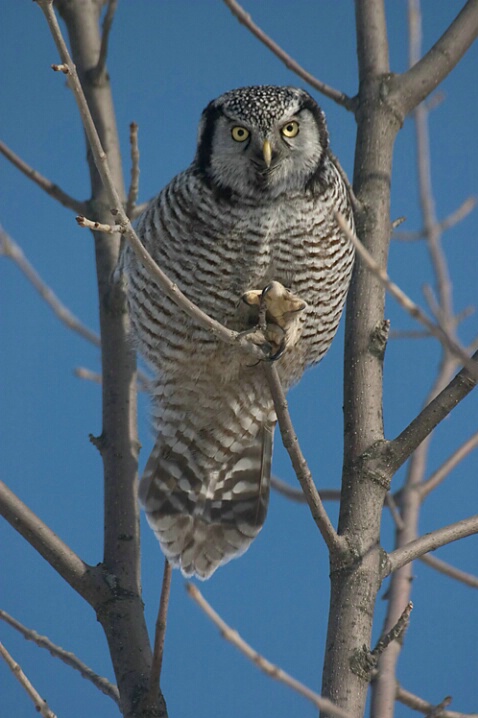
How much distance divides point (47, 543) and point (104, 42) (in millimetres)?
1614

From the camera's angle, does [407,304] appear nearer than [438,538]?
Yes

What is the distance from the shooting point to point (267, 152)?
8.42 feet

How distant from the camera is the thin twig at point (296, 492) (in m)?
2.67

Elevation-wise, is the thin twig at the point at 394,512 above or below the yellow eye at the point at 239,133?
below

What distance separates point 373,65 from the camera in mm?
2910

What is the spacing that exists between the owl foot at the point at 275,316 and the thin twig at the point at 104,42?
3.26 feet

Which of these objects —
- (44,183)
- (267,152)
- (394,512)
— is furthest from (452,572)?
(44,183)

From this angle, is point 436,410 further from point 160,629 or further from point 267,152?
point 267,152

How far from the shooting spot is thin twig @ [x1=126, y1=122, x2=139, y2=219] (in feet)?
7.31

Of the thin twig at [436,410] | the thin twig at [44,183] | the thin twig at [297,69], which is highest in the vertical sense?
the thin twig at [297,69]

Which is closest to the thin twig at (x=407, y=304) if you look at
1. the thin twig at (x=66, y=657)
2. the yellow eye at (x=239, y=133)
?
the thin twig at (x=66, y=657)

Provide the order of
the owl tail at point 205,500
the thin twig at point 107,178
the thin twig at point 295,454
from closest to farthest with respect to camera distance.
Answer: the thin twig at point 107,178 < the thin twig at point 295,454 < the owl tail at point 205,500

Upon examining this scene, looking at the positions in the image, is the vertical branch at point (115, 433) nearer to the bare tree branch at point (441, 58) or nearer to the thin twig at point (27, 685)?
the thin twig at point (27, 685)

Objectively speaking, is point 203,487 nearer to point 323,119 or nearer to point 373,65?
point 323,119
